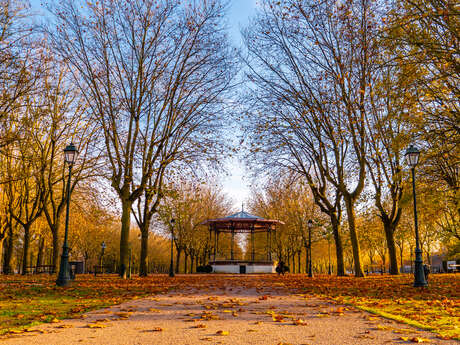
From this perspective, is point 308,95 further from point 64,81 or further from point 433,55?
point 64,81

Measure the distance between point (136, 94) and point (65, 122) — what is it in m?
9.53

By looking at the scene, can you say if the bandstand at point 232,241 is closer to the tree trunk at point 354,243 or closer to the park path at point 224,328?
the tree trunk at point 354,243

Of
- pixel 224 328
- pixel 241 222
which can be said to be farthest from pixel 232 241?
pixel 224 328

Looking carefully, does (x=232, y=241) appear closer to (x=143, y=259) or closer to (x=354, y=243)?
(x=143, y=259)

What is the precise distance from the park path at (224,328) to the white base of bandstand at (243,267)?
27.1 m

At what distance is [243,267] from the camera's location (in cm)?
3519

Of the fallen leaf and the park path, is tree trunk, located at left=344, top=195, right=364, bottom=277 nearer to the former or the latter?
the park path

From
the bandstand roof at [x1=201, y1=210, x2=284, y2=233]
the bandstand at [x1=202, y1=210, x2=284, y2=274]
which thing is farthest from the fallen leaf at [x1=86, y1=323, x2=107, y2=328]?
the bandstand at [x1=202, y1=210, x2=284, y2=274]

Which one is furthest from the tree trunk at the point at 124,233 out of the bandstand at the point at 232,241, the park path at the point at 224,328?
the bandstand at the point at 232,241

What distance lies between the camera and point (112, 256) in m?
63.7

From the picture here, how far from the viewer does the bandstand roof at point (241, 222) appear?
32.1 metres

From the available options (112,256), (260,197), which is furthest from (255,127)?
(112,256)

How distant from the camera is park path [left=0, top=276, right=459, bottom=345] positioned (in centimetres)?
506

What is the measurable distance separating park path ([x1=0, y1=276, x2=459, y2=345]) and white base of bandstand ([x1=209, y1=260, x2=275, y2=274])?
2715 centimetres
